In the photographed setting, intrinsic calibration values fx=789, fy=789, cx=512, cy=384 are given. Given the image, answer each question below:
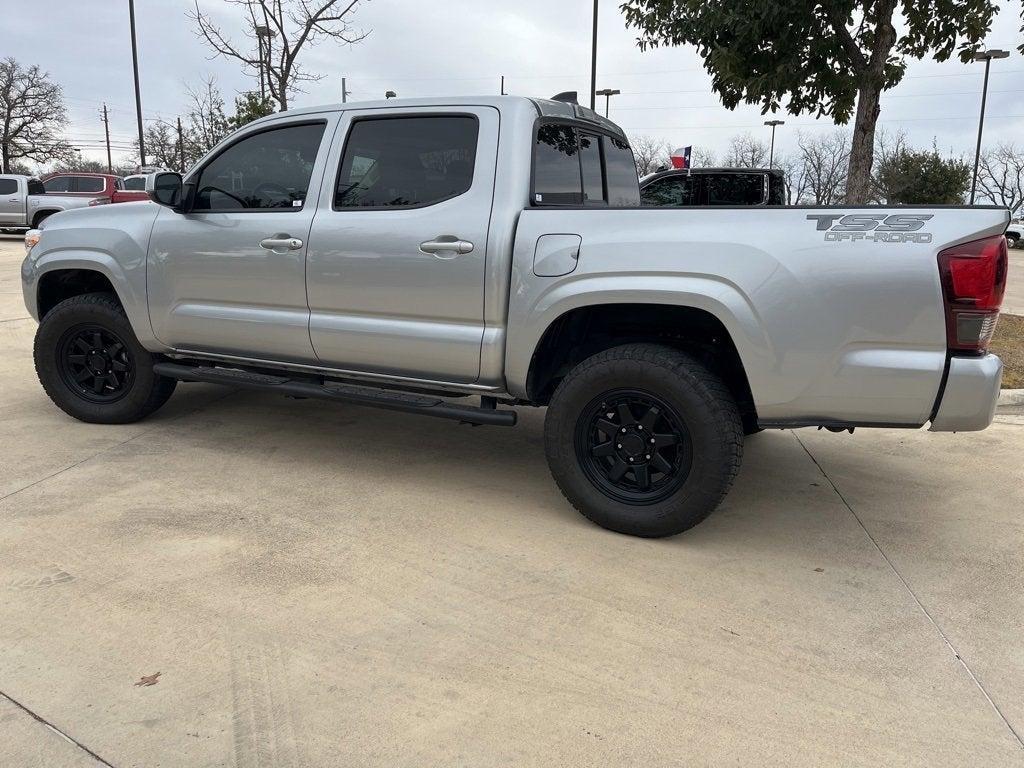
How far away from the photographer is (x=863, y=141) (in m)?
8.58

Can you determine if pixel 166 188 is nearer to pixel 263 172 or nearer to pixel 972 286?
pixel 263 172

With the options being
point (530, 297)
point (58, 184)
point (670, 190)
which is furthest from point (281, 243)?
point (58, 184)

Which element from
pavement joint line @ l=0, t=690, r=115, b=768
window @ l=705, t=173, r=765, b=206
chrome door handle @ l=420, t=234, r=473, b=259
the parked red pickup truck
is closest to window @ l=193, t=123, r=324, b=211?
chrome door handle @ l=420, t=234, r=473, b=259

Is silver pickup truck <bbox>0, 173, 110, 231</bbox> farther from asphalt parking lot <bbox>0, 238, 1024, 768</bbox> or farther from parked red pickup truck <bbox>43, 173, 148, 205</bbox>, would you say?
asphalt parking lot <bbox>0, 238, 1024, 768</bbox>

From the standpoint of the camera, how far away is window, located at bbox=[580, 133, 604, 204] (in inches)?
172

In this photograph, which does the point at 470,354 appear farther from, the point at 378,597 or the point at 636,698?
the point at 636,698

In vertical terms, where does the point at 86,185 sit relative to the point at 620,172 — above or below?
above

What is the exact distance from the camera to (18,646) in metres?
2.63

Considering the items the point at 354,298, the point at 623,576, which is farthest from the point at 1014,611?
the point at 354,298

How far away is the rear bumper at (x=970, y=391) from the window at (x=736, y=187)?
26.8 ft

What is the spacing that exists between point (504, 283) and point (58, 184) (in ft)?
78.2

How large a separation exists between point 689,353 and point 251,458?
102 inches

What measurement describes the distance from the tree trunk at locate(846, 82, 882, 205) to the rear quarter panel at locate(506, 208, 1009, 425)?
6.20 metres

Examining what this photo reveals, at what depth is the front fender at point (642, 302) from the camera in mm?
3211
